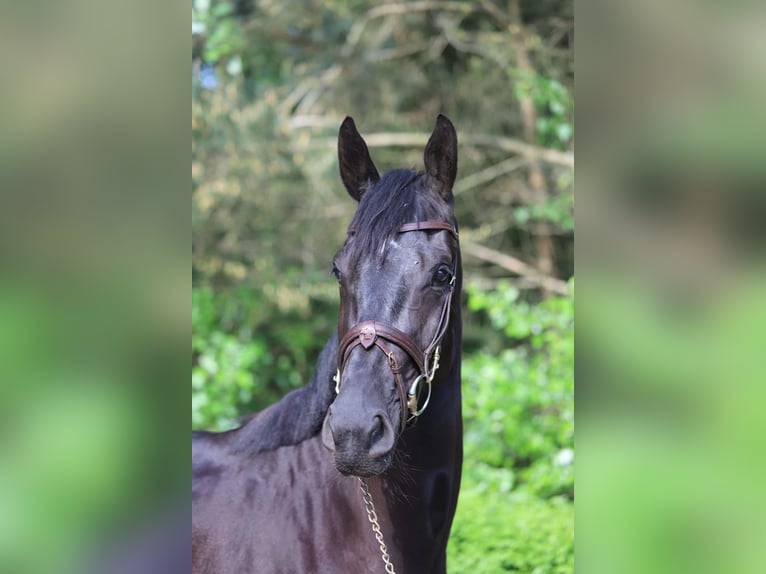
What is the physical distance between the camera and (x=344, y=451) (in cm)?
195

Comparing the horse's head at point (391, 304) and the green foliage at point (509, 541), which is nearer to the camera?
the horse's head at point (391, 304)

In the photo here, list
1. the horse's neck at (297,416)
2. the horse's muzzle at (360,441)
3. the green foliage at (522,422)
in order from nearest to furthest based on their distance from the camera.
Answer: the horse's muzzle at (360,441), the horse's neck at (297,416), the green foliage at (522,422)

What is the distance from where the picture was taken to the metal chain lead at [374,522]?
2.29m

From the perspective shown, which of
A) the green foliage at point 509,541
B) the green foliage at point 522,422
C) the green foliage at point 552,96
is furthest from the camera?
the green foliage at point 552,96

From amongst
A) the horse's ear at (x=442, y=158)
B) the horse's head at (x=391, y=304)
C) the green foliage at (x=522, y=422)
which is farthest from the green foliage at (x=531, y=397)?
the horse's head at (x=391, y=304)

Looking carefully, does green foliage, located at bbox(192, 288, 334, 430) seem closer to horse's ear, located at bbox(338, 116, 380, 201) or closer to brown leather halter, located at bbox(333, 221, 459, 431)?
horse's ear, located at bbox(338, 116, 380, 201)

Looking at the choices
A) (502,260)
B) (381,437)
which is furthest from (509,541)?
(502,260)

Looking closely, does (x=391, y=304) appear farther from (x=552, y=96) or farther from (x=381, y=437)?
(x=552, y=96)

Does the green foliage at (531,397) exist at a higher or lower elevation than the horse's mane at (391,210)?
lower

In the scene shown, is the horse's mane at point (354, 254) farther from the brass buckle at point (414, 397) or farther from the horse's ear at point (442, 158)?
the brass buckle at point (414, 397)

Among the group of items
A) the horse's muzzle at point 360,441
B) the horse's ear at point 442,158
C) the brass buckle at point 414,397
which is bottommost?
the horse's muzzle at point 360,441

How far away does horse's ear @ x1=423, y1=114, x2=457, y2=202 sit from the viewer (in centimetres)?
252
